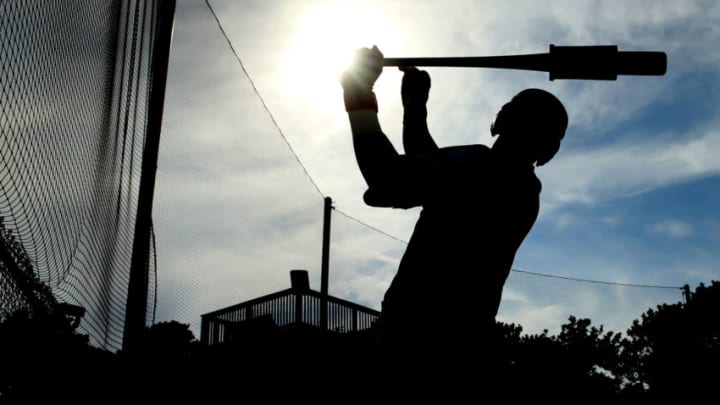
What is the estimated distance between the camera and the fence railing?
11.5 metres

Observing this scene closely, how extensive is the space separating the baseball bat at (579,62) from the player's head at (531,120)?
1.11ft

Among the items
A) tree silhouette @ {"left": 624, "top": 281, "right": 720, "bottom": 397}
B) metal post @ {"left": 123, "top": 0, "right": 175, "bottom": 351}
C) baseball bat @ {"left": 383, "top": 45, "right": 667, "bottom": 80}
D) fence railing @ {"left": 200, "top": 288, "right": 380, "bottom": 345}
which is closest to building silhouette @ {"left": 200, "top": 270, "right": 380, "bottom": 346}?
fence railing @ {"left": 200, "top": 288, "right": 380, "bottom": 345}

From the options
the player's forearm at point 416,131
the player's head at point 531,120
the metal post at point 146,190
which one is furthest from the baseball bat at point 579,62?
the metal post at point 146,190

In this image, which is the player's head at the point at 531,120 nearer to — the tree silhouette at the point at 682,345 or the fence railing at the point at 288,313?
the fence railing at the point at 288,313

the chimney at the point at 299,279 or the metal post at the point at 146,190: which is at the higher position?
the chimney at the point at 299,279

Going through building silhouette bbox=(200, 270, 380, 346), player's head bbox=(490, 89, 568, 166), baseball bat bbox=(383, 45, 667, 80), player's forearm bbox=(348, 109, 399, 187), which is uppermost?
building silhouette bbox=(200, 270, 380, 346)

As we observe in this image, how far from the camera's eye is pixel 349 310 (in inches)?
495

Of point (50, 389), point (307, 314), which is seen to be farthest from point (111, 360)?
point (307, 314)

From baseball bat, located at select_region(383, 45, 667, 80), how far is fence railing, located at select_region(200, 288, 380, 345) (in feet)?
31.4

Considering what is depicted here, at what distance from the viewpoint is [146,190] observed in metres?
3.31

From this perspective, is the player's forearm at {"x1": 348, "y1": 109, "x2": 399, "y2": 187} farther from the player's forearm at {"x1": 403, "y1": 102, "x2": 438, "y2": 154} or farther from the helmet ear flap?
the helmet ear flap

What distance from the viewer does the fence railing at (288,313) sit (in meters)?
11.5

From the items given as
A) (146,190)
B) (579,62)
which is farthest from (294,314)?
(579,62)

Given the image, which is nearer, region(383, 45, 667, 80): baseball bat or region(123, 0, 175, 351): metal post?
region(383, 45, 667, 80): baseball bat
